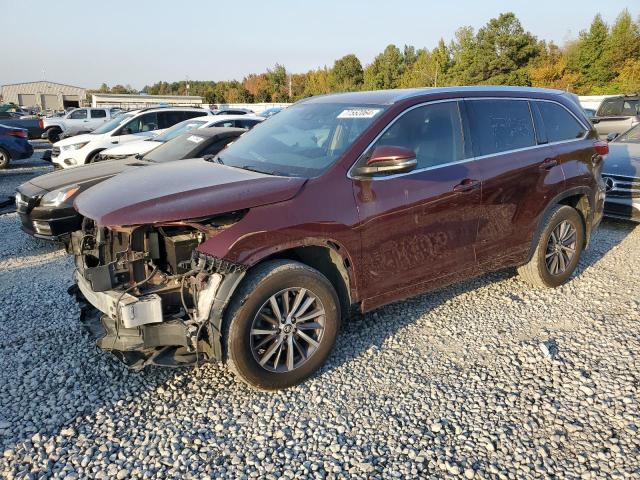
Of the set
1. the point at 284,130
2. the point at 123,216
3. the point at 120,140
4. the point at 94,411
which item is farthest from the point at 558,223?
the point at 120,140

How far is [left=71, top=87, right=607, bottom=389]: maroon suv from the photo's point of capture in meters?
3.04

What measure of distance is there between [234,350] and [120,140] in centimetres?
947

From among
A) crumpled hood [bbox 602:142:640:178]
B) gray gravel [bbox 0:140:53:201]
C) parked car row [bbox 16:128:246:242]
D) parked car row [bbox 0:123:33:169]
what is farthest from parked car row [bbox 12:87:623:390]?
parked car row [bbox 0:123:33:169]

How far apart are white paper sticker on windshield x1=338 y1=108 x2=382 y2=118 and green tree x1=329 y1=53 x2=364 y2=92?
67.5 m

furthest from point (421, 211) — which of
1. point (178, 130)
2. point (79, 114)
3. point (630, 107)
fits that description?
point (79, 114)

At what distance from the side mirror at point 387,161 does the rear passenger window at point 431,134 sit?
0.24 m

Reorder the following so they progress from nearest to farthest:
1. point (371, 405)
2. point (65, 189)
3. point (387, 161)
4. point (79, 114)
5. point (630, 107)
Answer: point (371, 405), point (387, 161), point (65, 189), point (630, 107), point (79, 114)

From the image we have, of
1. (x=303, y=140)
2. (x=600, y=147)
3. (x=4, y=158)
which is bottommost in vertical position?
(x=4, y=158)

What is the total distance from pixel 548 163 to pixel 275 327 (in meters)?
3.10

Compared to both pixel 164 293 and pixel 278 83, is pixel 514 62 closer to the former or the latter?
pixel 278 83

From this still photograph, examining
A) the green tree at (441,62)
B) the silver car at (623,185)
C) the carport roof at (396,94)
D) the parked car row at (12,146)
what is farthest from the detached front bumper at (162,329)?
the green tree at (441,62)

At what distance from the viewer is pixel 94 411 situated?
3098mm

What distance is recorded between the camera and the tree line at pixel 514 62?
4541 centimetres

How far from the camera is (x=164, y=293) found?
3170 millimetres
